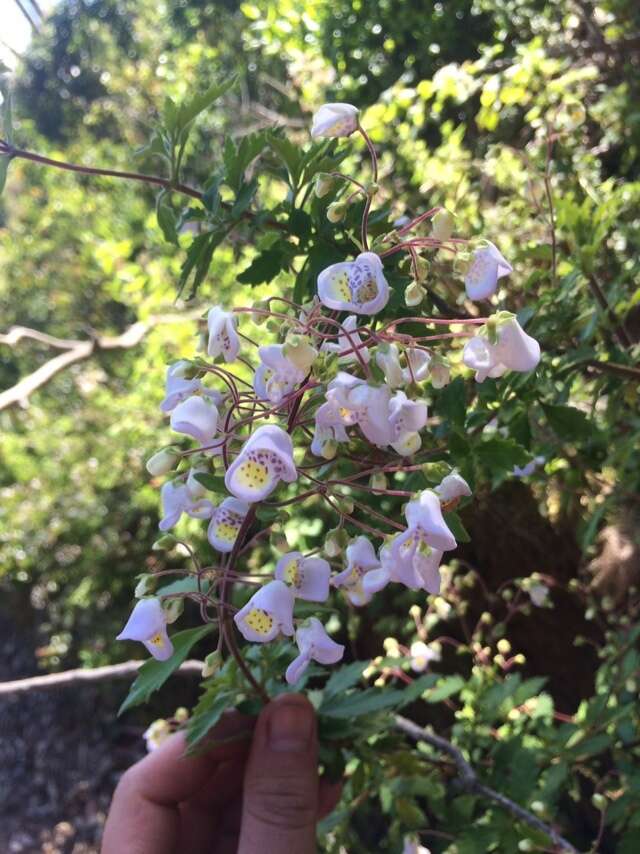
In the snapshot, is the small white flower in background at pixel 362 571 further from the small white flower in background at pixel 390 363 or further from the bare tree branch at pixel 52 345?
the bare tree branch at pixel 52 345

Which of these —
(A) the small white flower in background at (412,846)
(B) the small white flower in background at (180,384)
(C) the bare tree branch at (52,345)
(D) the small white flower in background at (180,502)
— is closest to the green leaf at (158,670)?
(D) the small white flower in background at (180,502)

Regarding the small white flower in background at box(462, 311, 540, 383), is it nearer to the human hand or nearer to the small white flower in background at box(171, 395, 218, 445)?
the small white flower in background at box(171, 395, 218, 445)

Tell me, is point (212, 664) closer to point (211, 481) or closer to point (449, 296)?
point (211, 481)

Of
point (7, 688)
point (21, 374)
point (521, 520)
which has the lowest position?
Result: point (21, 374)

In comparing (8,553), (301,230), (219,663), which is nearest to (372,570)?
(219,663)

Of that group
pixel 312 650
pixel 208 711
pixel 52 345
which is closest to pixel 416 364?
pixel 312 650

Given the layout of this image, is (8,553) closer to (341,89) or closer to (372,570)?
(341,89)
